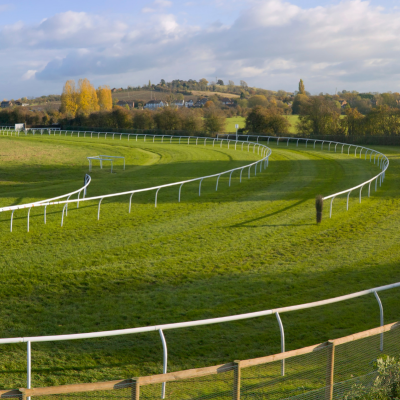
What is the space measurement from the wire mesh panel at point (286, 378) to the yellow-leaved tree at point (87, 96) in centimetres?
8342

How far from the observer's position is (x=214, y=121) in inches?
2096

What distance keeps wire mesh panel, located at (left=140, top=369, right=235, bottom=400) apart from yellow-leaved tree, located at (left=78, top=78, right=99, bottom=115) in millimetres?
83526

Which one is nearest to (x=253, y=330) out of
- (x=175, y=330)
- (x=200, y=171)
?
(x=175, y=330)

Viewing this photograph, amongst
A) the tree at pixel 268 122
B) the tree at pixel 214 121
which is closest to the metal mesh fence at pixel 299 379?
the tree at pixel 268 122

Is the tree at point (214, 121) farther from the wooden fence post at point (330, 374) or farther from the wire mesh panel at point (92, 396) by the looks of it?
the wooden fence post at point (330, 374)

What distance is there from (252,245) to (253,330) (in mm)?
4517

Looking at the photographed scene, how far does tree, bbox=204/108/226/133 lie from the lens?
174 feet

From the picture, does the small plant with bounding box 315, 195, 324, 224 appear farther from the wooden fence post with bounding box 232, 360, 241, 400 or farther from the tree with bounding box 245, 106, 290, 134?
the tree with bounding box 245, 106, 290, 134

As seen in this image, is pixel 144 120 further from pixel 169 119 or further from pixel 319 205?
pixel 319 205

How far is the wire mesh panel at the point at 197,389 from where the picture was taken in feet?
16.9

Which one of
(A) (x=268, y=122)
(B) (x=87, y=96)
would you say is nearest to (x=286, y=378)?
(A) (x=268, y=122)

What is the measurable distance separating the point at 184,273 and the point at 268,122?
1736 inches

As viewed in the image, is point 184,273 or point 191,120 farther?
point 191,120

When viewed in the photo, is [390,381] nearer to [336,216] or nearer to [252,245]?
[252,245]
